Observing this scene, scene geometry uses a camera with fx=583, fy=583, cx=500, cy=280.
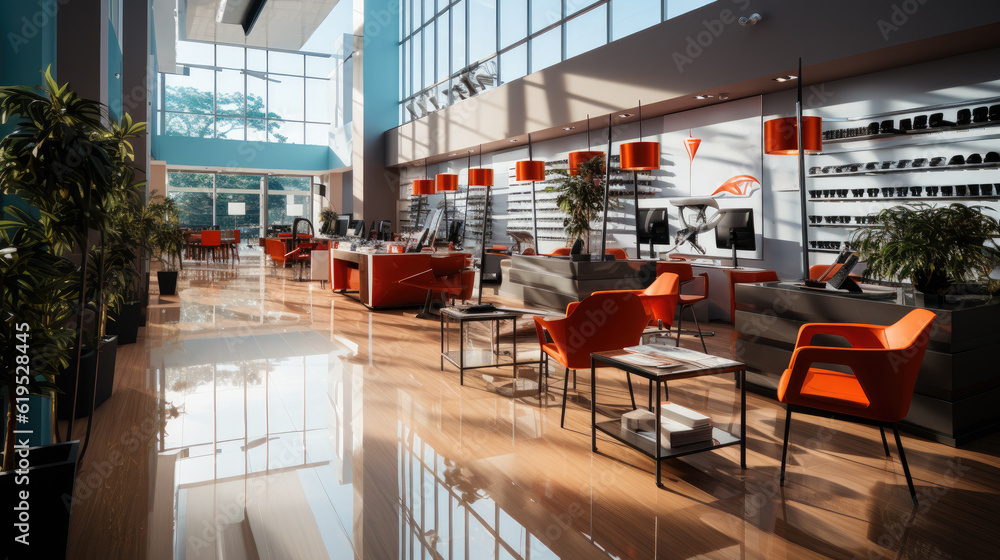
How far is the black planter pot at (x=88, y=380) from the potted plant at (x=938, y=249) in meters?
4.63

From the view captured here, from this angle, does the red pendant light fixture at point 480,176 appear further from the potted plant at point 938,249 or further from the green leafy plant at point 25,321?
the green leafy plant at point 25,321

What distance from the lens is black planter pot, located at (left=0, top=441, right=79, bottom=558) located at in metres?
1.76

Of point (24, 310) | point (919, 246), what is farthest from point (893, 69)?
point (24, 310)

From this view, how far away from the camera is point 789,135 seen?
4.91 metres

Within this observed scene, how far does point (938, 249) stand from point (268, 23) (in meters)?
→ 15.1

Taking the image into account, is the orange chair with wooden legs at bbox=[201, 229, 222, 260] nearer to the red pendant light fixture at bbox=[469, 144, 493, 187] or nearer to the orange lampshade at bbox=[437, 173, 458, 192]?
the orange lampshade at bbox=[437, 173, 458, 192]

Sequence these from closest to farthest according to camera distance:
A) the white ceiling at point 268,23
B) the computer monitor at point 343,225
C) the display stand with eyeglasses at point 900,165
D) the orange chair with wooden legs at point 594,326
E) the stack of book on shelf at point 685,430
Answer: the stack of book on shelf at point 685,430 < the orange chair with wooden legs at point 594,326 < the display stand with eyeglasses at point 900,165 < the white ceiling at point 268,23 < the computer monitor at point 343,225

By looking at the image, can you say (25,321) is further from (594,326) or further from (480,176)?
(480,176)

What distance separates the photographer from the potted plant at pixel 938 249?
3.40 m

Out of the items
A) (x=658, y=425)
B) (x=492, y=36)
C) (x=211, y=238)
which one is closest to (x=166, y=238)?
(x=211, y=238)

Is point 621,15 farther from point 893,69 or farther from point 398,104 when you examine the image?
point 398,104

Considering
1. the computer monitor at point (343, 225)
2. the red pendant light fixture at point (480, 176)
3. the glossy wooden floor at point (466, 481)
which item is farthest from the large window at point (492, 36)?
the glossy wooden floor at point (466, 481)

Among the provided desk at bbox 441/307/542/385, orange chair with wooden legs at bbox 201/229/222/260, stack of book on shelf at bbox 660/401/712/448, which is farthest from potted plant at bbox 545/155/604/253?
orange chair with wooden legs at bbox 201/229/222/260

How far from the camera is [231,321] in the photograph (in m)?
7.14
